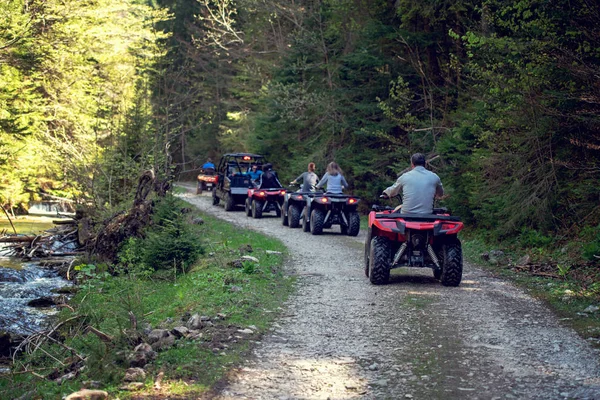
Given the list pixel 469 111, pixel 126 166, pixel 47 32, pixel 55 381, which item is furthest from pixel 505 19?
pixel 47 32

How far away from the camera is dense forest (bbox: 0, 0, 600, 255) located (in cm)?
1448

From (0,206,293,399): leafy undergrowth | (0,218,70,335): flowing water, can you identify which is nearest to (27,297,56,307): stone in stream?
(0,218,70,335): flowing water

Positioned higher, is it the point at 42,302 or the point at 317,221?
the point at 317,221

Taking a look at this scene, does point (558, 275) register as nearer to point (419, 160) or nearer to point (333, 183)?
point (419, 160)

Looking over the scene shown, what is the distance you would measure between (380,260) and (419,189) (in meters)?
1.29

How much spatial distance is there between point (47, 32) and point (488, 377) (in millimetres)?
23768

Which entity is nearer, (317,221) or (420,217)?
(420,217)

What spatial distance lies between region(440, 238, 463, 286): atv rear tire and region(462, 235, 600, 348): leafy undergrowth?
1.17 meters

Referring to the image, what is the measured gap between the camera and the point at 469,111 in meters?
19.8

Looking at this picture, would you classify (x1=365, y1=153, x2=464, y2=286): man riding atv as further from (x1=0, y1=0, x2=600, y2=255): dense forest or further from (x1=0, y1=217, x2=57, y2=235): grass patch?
(x1=0, y1=217, x2=57, y2=235): grass patch

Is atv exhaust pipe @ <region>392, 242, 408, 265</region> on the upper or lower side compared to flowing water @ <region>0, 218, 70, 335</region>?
upper

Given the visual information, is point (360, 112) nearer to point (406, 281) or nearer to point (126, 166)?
point (126, 166)

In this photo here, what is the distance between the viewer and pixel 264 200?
25.4 m

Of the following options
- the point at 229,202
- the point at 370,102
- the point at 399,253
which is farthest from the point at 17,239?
the point at 370,102
